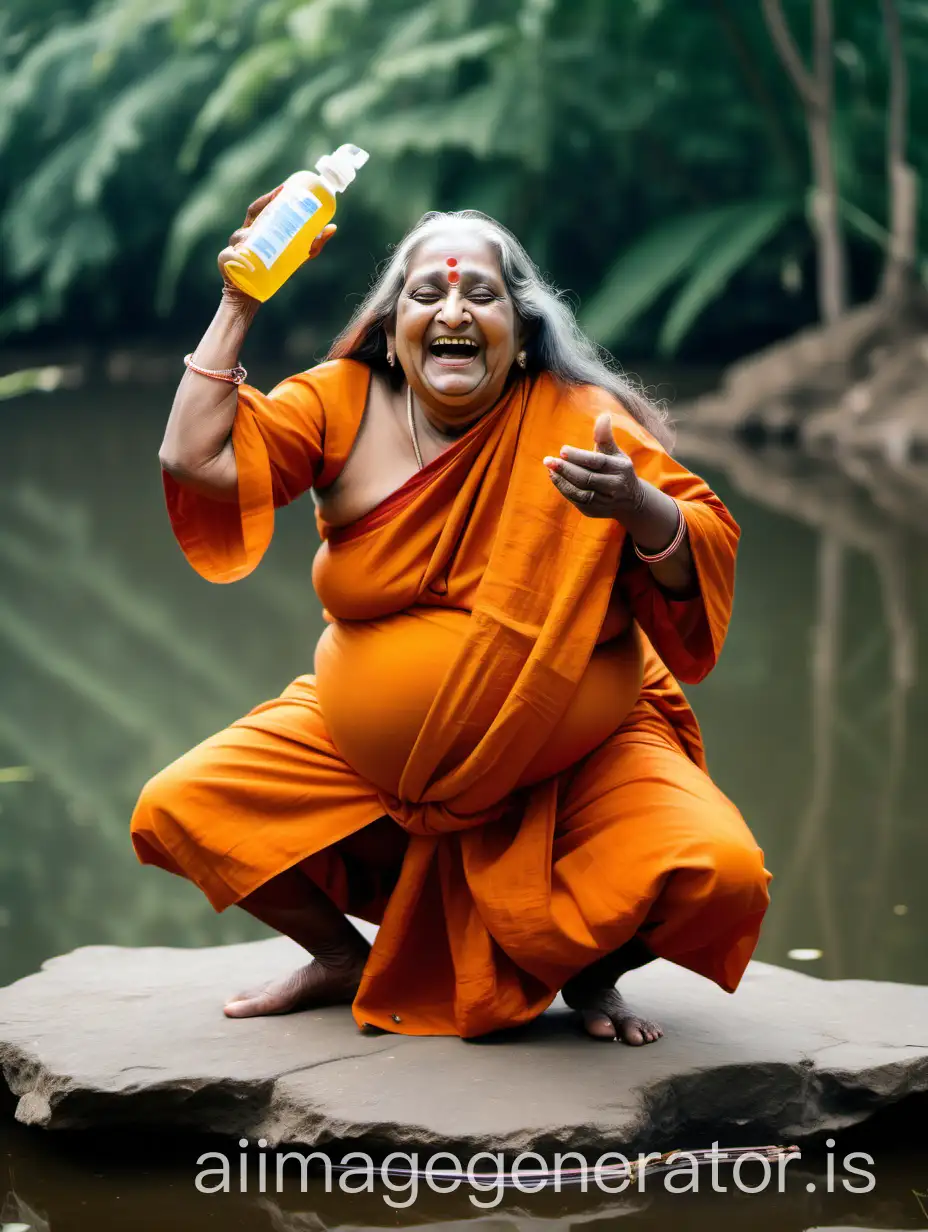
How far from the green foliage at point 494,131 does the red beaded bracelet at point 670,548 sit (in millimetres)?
10400

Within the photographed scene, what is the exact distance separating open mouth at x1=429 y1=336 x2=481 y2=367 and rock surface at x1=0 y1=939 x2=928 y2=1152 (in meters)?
1.03

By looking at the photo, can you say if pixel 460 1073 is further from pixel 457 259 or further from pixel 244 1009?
pixel 457 259

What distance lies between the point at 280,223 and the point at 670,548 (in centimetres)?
75

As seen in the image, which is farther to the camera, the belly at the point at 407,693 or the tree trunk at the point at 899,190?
the tree trunk at the point at 899,190

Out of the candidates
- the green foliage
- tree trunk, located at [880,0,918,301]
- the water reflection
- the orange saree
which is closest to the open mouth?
the orange saree

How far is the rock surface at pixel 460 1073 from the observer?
2506 mm

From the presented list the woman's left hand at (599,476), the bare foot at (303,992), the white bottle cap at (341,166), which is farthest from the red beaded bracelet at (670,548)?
the bare foot at (303,992)

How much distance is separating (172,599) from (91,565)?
0.75 m

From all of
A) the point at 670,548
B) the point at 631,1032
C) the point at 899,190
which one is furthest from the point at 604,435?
the point at 899,190

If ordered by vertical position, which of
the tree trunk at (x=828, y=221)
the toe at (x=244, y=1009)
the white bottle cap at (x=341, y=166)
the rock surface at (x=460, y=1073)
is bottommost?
the rock surface at (x=460, y=1073)

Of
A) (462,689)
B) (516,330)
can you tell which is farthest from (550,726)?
(516,330)

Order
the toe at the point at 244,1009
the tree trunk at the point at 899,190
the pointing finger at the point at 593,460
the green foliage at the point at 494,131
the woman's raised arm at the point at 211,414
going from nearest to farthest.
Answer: the pointing finger at the point at 593,460 → the woman's raised arm at the point at 211,414 → the toe at the point at 244,1009 → the tree trunk at the point at 899,190 → the green foliage at the point at 494,131

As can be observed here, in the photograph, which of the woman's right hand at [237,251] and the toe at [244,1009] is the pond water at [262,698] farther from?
the woman's right hand at [237,251]

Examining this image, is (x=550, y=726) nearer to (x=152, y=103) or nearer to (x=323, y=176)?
(x=323, y=176)
